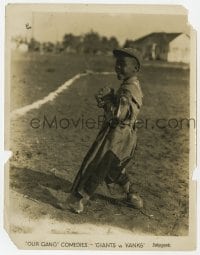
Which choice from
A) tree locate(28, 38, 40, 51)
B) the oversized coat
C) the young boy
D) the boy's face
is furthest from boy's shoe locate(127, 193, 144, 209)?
tree locate(28, 38, 40, 51)

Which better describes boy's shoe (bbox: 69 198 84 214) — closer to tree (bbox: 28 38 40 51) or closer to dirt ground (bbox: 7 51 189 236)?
dirt ground (bbox: 7 51 189 236)

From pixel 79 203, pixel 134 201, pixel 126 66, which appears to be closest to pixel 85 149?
pixel 79 203

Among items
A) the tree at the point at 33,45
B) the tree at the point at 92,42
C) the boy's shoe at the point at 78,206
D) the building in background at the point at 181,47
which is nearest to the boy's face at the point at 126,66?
the tree at the point at 92,42

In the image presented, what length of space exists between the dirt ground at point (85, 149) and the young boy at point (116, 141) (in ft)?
0.23

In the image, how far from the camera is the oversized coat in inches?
202

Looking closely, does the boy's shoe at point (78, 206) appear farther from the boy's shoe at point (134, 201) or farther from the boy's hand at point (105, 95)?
the boy's hand at point (105, 95)

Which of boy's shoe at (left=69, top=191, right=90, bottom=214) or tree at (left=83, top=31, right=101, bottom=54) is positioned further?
tree at (left=83, top=31, right=101, bottom=54)

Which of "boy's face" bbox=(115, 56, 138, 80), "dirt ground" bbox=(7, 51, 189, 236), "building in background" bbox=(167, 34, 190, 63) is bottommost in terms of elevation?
"dirt ground" bbox=(7, 51, 189, 236)

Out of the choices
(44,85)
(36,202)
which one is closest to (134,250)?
(36,202)

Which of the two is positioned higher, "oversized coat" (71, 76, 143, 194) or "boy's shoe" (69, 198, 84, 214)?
"oversized coat" (71, 76, 143, 194)

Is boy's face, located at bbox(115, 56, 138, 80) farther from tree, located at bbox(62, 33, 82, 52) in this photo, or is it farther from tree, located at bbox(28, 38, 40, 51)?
tree, located at bbox(28, 38, 40, 51)

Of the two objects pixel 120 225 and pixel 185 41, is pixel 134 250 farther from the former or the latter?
pixel 185 41

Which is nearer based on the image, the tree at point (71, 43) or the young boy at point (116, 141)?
the young boy at point (116, 141)

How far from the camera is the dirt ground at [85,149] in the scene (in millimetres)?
5184
